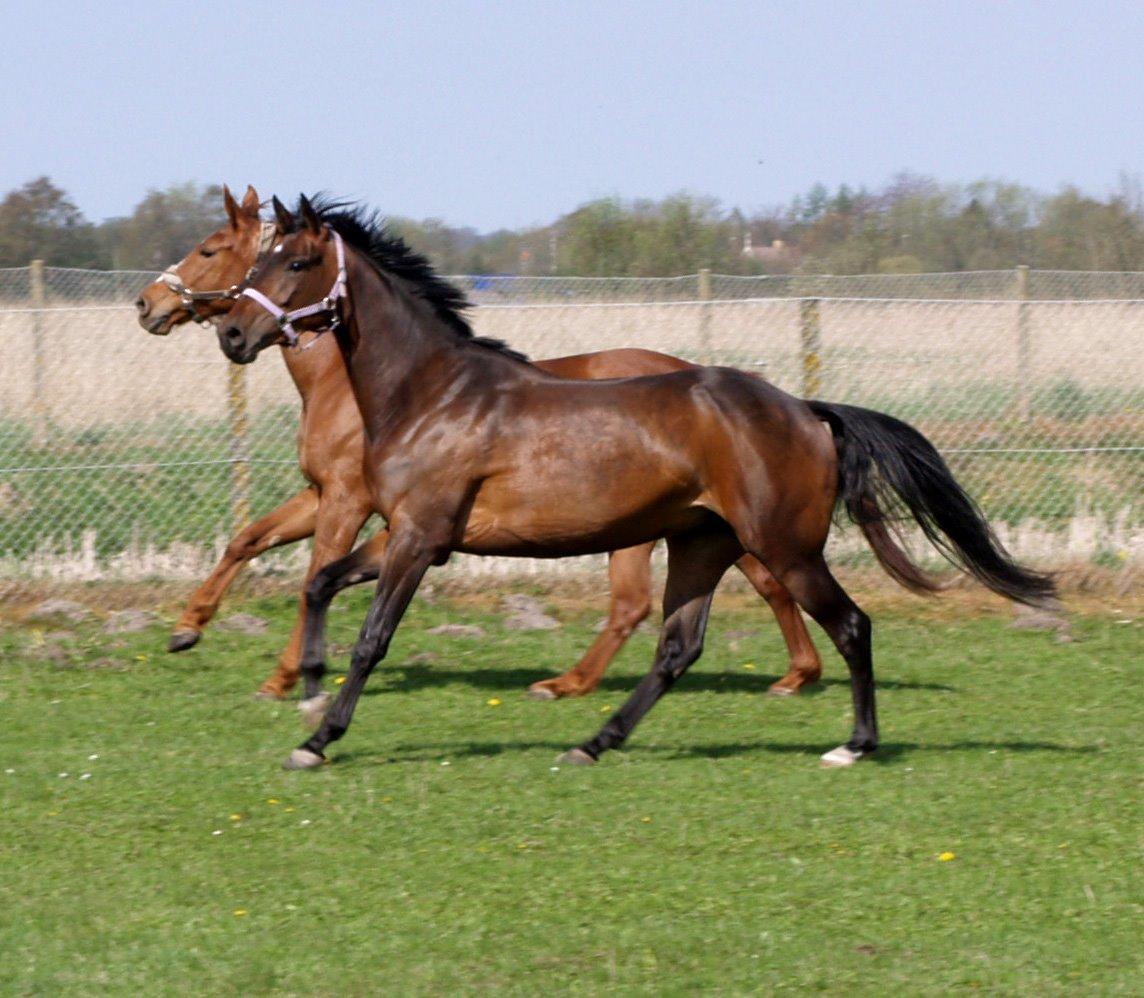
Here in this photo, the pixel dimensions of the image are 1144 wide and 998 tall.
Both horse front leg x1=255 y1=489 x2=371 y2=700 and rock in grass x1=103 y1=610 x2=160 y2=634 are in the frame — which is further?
rock in grass x1=103 y1=610 x2=160 y2=634

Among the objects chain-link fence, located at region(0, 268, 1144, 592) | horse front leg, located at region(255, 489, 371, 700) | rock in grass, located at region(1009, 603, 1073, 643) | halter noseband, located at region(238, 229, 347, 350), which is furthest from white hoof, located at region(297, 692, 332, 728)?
rock in grass, located at region(1009, 603, 1073, 643)

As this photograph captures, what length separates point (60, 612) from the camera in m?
10.0

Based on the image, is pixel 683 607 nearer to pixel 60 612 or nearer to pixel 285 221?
pixel 285 221

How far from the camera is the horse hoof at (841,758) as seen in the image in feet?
21.5

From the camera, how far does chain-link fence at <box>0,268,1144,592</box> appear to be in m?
11.1

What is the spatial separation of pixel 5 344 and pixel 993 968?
364 inches

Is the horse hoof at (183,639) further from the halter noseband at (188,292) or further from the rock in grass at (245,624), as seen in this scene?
the halter noseband at (188,292)

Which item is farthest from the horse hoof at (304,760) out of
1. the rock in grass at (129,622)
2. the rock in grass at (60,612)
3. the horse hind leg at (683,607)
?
the rock in grass at (60,612)

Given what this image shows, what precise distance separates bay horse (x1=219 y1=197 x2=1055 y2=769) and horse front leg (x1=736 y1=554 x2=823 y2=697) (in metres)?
1.45

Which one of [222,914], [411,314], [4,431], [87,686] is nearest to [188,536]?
[4,431]

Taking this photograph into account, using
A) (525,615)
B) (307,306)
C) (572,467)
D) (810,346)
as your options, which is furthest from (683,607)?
(810,346)

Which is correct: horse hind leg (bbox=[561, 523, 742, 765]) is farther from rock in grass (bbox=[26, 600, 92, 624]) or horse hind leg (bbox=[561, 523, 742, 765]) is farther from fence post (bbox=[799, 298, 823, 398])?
fence post (bbox=[799, 298, 823, 398])

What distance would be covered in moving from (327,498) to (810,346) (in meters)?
4.33

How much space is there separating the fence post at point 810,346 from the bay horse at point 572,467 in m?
4.36
